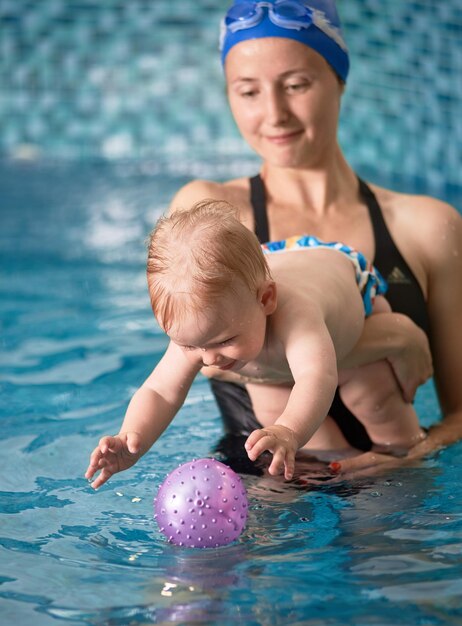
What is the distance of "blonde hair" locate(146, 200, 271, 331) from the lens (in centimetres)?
269

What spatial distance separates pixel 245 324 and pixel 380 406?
0.82 m

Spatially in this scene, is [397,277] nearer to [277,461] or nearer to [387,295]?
[387,295]

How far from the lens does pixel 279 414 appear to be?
11.4 ft

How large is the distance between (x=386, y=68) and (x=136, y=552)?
7.94 m

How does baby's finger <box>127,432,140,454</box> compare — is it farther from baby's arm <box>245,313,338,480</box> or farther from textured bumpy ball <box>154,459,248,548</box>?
baby's arm <box>245,313,338,480</box>

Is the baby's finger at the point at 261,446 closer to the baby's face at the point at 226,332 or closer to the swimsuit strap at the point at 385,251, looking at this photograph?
the baby's face at the point at 226,332

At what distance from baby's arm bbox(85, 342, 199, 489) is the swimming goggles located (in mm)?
1226

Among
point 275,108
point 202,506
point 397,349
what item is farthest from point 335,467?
point 275,108

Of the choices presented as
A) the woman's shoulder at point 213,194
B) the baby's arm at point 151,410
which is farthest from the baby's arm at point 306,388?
the woman's shoulder at point 213,194

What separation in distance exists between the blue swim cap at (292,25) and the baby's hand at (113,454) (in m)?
1.47

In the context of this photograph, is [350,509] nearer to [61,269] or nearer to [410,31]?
[61,269]

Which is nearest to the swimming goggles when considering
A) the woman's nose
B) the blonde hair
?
the woman's nose

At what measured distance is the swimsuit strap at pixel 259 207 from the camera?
385 cm

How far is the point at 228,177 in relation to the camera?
10.0m
